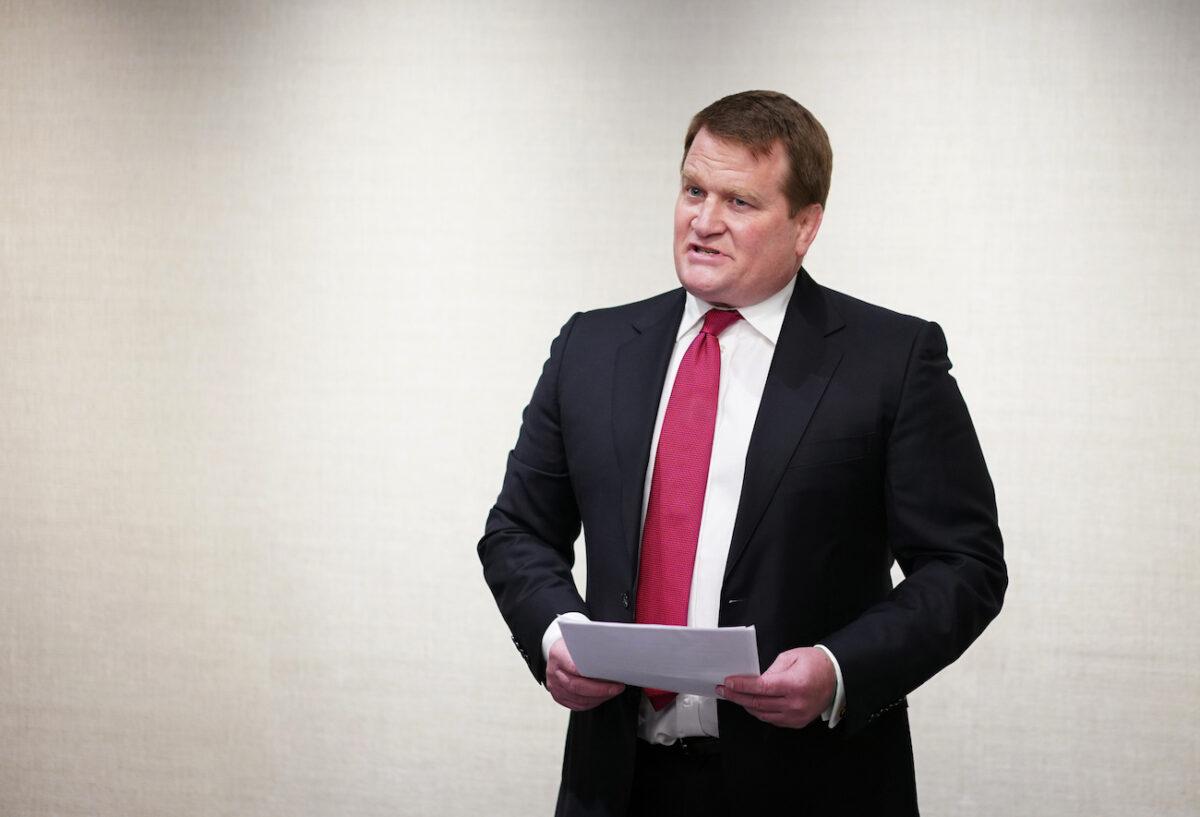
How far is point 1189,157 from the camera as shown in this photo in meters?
2.76

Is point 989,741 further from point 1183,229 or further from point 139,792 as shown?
point 139,792

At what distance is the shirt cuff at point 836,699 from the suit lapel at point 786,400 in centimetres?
18

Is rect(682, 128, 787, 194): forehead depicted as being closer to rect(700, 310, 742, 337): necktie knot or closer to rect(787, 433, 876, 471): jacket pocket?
rect(700, 310, 742, 337): necktie knot

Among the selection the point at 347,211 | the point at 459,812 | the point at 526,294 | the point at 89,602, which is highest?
the point at 347,211

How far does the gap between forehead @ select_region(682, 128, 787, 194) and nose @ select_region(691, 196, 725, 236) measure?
1.1 inches

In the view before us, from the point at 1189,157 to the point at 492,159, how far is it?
159 cm

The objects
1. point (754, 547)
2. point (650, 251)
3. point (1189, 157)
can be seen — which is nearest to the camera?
point (754, 547)

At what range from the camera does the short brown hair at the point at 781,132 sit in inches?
69.4

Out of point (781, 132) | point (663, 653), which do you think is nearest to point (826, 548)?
point (663, 653)

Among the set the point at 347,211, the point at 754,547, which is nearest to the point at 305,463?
the point at 347,211

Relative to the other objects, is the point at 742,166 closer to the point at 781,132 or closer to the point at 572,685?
the point at 781,132

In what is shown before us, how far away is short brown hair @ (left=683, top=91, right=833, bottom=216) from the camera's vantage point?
1762 mm

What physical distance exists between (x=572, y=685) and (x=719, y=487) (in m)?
0.34

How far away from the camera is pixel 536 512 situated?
1.93 metres
